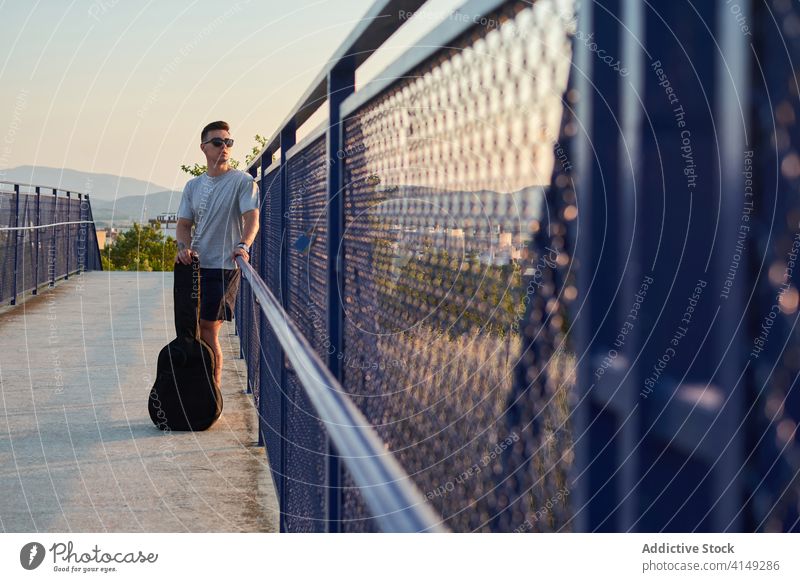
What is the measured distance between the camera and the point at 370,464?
4.14 ft

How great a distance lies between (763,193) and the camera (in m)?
0.83

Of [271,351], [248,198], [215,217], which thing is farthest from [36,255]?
[271,351]

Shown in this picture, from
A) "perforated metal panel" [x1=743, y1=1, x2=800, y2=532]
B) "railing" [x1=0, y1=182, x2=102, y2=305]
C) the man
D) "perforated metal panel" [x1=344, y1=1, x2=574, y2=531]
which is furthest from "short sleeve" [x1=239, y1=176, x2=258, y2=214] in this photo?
"railing" [x1=0, y1=182, x2=102, y2=305]

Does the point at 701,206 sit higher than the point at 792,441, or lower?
higher

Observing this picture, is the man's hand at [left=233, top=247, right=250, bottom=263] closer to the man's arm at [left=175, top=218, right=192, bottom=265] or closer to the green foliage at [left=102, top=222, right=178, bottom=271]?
the man's arm at [left=175, top=218, right=192, bottom=265]

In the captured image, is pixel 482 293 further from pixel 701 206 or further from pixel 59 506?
pixel 59 506

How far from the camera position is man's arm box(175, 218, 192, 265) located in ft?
20.9

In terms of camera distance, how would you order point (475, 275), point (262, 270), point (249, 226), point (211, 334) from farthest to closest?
1. point (262, 270)
2. point (211, 334)
3. point (249, 226)
4. point (475, 275)

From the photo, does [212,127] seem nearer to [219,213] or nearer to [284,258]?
[219,213]

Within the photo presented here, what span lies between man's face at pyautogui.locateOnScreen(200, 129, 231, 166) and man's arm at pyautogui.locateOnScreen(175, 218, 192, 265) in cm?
40

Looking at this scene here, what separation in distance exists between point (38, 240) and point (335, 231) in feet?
47.7

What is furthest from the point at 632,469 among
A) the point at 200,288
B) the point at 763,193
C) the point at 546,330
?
the point at 200,288

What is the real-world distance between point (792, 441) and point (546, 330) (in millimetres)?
419

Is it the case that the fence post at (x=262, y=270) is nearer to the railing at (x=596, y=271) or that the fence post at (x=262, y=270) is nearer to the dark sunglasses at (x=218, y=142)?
the dark sunglasses at (x=218, y=142)
